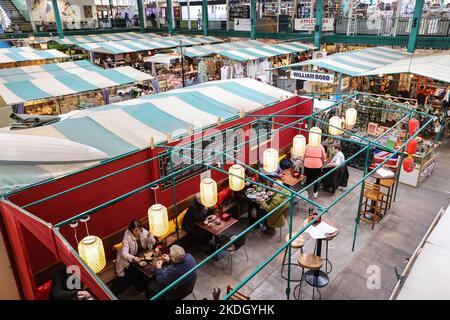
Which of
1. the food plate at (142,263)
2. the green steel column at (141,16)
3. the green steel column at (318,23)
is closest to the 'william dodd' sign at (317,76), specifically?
the food plate at (142,263)

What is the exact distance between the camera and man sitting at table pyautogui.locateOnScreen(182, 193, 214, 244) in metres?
7.35

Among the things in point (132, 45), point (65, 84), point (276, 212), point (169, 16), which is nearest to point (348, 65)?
point (276, 212)

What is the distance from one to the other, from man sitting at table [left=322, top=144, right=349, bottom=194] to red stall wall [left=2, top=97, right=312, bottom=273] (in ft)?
13.9

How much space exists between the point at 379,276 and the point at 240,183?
348 cm

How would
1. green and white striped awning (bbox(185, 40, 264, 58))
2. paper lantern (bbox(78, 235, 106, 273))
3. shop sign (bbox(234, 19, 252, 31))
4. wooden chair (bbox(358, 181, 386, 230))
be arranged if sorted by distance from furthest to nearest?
shop sign (bbox(234, 19, 252, 31)) < green and white striped awning (bbox(185, 40, 264, 58)) < wooden chair (bbox(358, 181, 386, 230)) < paper lantern (bbox(78, 235, 106, 273))

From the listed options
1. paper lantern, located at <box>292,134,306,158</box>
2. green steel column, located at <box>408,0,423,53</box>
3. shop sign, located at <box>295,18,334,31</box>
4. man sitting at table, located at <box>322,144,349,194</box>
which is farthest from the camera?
shop sign, located at <box>295,18,334,31</box>

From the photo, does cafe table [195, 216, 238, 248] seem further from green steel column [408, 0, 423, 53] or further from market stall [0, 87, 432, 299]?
green steel column [408, 0, 423, 53]

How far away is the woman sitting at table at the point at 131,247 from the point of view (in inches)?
244

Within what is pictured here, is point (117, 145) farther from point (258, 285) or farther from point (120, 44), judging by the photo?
point (120, 44)

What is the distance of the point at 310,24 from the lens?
20609mm

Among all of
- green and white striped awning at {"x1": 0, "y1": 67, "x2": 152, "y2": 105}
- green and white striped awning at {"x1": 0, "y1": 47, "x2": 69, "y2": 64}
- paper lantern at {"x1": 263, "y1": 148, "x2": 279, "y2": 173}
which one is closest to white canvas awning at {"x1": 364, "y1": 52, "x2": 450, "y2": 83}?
paper lantern at {"x1": 263, "y1": 148, "x2": 279, "y2": 173}

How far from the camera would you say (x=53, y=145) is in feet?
18.4

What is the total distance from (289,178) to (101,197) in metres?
5.16

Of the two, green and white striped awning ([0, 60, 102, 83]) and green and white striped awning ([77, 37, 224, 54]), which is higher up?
green and white striped awning ([77, 37, 224, 54])
